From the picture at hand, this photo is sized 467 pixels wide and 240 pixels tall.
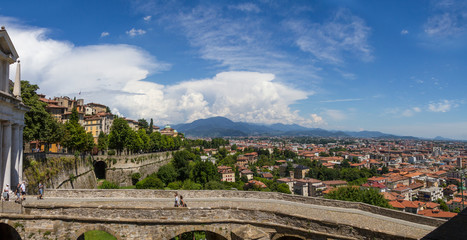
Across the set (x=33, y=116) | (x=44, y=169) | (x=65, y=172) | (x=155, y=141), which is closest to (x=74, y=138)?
(x=65, y=172)

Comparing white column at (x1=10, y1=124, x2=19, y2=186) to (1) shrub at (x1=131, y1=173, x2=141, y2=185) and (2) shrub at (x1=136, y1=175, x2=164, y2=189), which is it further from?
(1) shrub at (x1=131, y1=173, x2=141, y2=185)

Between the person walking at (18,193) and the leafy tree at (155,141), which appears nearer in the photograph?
the person walking at (18,193)

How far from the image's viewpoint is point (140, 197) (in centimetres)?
1834

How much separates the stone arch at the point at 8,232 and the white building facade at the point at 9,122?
2.31m

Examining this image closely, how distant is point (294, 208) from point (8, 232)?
51.0 ft

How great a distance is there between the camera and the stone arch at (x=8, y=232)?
14.1 m

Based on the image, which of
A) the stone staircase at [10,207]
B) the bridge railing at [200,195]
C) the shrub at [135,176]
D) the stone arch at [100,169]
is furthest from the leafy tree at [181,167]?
the stone staircase at [10,207]

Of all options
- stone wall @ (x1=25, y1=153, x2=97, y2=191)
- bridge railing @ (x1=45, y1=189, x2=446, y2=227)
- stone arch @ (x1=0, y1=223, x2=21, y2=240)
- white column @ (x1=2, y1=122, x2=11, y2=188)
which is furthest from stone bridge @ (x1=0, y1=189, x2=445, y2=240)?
stone wall @ (x1=25, y1=153, x2=97, y2=191)

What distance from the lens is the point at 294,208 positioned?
1659 centimetres

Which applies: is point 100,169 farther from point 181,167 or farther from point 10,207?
point 10,207

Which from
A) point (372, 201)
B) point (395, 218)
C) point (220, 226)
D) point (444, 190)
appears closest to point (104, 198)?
point (220, 226)

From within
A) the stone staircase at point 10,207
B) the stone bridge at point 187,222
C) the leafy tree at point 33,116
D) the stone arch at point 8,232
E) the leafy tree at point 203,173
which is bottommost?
the leafy tree at point 203,173

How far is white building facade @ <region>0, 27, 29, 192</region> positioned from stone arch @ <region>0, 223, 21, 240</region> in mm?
2314

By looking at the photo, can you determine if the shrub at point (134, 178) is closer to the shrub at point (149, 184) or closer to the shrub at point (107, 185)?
the shrub at point (149, 184)
